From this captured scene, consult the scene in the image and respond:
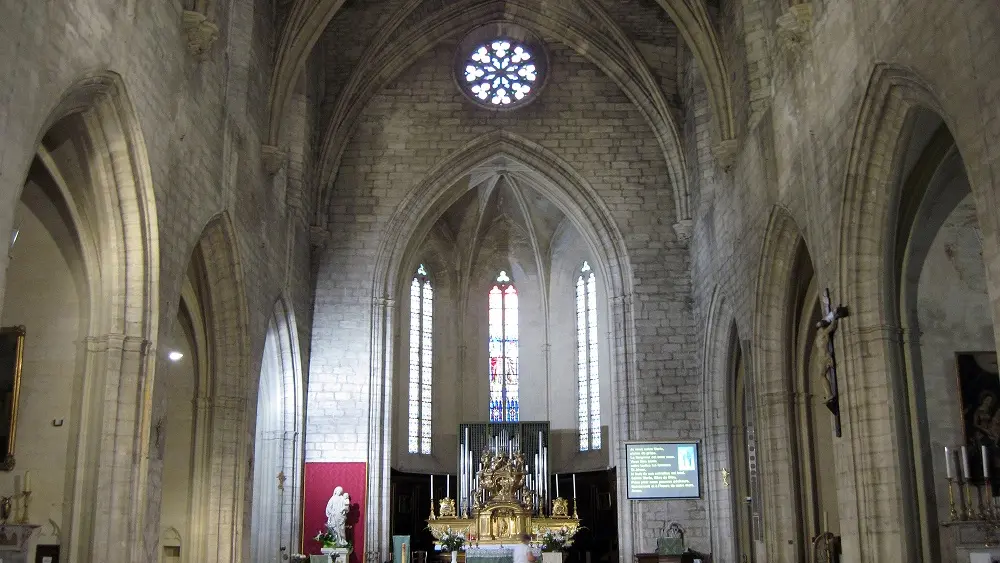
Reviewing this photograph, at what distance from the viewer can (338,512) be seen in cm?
1872

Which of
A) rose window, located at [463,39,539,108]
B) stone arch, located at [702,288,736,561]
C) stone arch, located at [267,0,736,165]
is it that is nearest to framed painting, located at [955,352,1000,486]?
stone arch, located at [267,0,736,165]

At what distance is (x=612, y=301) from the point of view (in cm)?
2114

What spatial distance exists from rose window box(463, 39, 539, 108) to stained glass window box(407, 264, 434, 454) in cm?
499

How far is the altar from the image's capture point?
66.0 feet

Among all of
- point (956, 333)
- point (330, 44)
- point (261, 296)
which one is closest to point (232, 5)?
point (261, 296)

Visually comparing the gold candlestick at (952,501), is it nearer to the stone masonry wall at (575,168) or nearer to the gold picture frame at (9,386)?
the stone masonry wall at (575,168)

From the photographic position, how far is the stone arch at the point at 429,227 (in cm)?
1992

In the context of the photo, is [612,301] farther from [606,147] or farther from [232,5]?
[232,5]

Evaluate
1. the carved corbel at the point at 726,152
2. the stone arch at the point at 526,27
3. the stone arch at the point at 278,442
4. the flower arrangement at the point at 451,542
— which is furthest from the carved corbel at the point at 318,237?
the carved corbel at the point at 726,152

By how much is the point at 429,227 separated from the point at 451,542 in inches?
260

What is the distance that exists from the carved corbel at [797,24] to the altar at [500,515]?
428 inches

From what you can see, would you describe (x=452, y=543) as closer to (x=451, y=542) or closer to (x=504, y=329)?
(x=451, y=542)

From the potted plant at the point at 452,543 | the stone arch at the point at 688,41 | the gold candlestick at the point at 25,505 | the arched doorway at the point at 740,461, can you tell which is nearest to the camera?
the gold candlestick at the point at 25,505

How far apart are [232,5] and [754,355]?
9.08m
